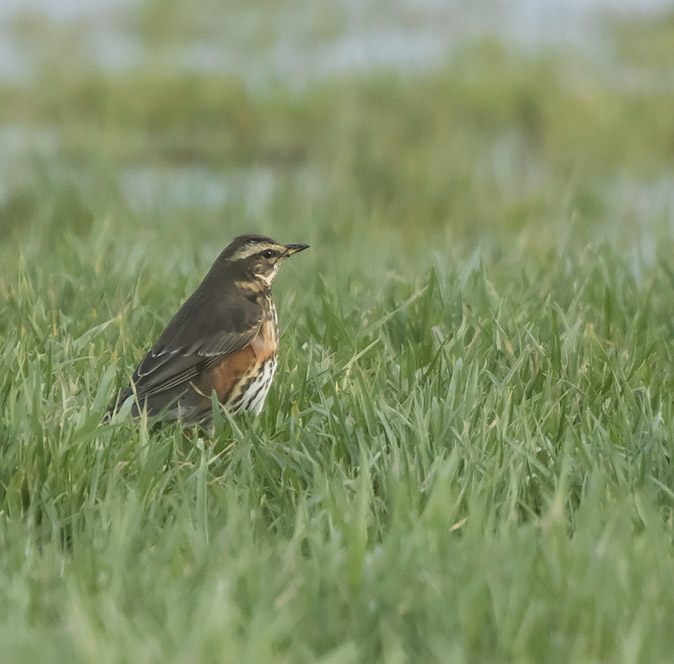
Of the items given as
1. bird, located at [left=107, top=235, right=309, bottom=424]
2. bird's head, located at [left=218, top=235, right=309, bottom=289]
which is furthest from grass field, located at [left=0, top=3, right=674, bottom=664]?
bird's head, located at [left=218, top=235, right=309, bottom=289]

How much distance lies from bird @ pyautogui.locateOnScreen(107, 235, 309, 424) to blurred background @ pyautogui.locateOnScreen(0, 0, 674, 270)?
2625 mm

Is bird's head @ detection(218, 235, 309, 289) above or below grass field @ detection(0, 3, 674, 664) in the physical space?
above

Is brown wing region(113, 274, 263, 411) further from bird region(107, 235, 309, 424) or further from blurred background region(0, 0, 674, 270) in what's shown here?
blurred background region(0, 0, 674, 270)

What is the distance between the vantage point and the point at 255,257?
5.29m

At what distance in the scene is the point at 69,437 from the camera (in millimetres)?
3750

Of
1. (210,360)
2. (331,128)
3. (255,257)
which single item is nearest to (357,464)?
(210,360)

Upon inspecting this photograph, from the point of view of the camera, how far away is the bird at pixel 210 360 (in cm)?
470

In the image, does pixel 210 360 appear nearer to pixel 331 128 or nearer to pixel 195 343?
pixel 195 343

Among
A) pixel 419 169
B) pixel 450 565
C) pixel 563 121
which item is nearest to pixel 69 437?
pixel 450 565

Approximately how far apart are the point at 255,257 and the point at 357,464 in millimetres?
1572

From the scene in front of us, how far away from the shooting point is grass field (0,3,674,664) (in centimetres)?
287

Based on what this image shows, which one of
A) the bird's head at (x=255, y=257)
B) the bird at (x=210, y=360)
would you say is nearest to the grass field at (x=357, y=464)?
the bird at (x=210, y=360)

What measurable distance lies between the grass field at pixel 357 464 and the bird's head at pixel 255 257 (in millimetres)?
305

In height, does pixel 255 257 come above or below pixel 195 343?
above
